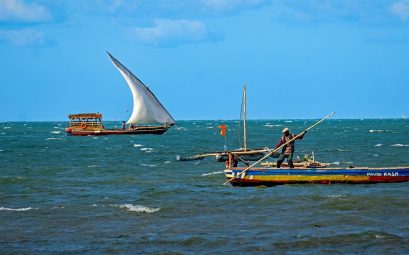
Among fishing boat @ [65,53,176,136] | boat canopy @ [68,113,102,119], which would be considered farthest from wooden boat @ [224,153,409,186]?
boat canopy @ [68,113,102,119]

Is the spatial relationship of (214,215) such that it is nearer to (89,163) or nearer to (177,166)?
(177,166)

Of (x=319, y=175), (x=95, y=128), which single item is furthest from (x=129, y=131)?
(x=319, y=175)

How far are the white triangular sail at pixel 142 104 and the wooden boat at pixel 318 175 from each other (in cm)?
5703

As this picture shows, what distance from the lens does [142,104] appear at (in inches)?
3516

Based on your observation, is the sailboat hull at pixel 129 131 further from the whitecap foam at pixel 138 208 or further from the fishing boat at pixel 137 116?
the whitecap foam at pixel 138 208

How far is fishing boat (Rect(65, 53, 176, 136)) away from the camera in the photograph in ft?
286

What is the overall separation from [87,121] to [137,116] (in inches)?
557

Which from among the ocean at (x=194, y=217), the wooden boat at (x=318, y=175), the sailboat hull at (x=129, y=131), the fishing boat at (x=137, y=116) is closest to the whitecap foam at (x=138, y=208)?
the ocean at (x=194, y=217)

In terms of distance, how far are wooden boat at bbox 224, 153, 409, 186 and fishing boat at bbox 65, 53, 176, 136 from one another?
187 ft

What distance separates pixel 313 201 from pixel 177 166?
1953cm

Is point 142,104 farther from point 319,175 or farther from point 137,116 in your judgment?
point 319,175

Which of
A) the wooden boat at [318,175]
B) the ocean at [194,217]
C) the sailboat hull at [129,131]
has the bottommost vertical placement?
the ocean at [194,217]

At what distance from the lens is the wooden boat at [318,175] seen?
28328mm

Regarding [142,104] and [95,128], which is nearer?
[142,104]
